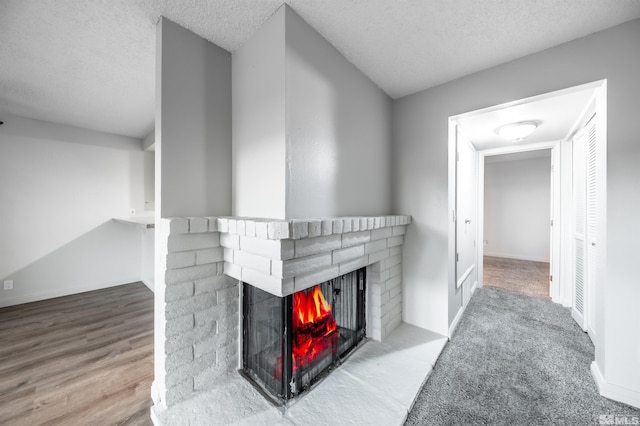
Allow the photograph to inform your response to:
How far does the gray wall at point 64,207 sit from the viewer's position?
2.92 m

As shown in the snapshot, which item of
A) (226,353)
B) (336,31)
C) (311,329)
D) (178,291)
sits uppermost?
(336,31)

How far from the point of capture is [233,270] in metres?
1.46

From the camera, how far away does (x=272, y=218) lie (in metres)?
1.36

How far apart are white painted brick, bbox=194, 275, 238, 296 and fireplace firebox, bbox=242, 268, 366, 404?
117 mm

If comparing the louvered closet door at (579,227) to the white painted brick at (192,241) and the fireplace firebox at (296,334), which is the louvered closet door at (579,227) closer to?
the fireplace firebox at (296,334)

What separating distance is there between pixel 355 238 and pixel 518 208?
565 centimetres

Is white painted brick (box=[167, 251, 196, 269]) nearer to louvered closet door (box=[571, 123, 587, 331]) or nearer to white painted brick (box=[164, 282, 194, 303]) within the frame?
white painted brick (box=[164, 282, 194, 303])

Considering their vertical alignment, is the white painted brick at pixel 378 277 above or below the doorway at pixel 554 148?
below

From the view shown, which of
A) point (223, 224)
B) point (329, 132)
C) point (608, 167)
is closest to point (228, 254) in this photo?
point (223, 224)

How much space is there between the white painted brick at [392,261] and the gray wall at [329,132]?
449 mm

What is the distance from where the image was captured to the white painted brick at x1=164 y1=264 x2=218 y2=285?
4.30 feet

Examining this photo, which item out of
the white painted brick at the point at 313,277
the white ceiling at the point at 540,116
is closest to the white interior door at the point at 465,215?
the white ceiling at the point at 540,116

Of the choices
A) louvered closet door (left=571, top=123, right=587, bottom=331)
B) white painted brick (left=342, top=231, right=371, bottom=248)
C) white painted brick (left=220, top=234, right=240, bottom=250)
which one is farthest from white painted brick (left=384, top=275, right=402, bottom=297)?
louvered closet door (left=571, top=123, right=587, bottom=331)

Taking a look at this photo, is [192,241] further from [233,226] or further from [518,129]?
[518,129]
